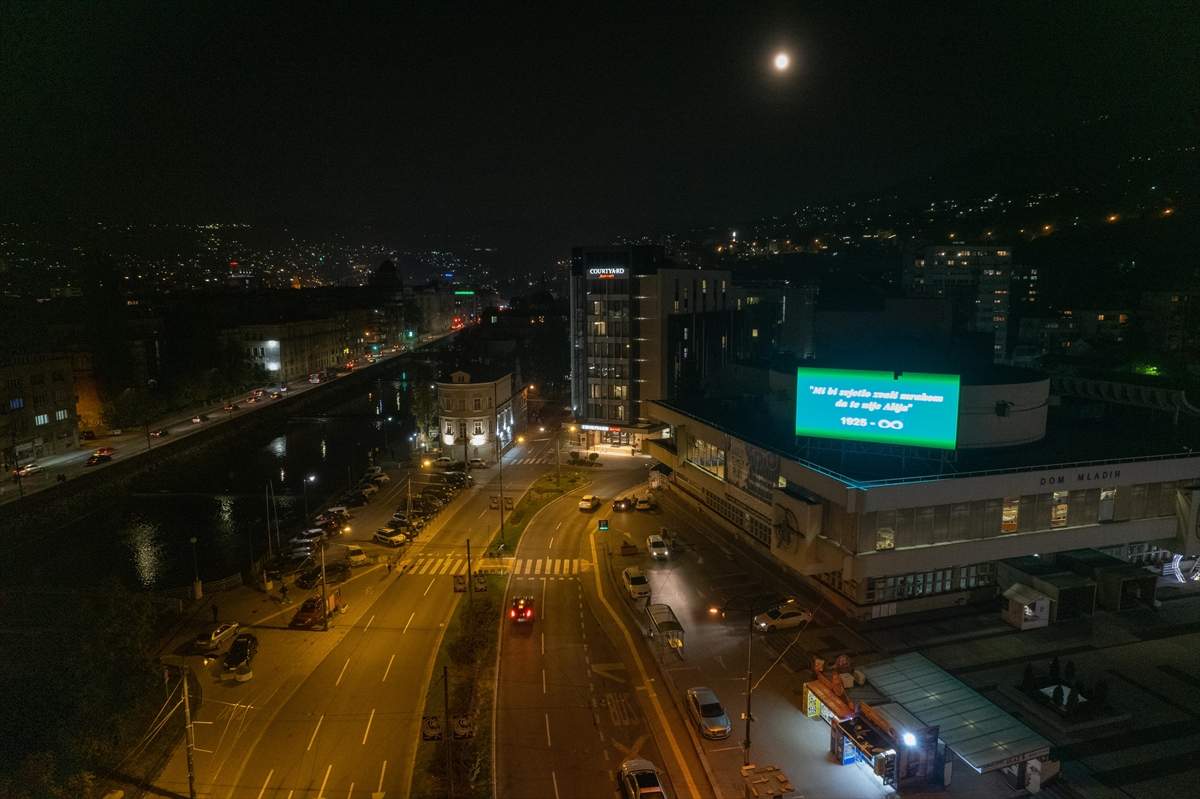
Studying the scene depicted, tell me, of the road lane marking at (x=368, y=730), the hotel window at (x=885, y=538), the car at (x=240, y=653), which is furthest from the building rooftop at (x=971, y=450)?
the car at (x=240, y=653)

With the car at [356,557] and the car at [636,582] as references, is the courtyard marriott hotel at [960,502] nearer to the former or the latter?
the car at [636,582]

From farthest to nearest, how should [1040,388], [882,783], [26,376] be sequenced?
1. [26,376]
2. [1040,388]
3. [882,783]

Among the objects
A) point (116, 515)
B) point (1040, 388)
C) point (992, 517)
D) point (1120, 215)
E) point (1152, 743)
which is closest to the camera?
point (1152, 743)

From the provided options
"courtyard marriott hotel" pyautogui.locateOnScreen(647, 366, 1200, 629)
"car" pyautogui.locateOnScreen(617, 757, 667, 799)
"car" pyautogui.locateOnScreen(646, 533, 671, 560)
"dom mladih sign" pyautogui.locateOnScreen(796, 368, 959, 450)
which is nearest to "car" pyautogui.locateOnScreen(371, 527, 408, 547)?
"car" pyautogui.locateOnScreen(646, 533, 671, 560)

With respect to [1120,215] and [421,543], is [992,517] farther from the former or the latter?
[1120,215]

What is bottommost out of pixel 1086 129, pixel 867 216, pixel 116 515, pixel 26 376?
pixel 116 515

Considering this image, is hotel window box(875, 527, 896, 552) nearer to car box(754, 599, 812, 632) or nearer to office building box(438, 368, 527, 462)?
car box(754, 599, 812, 632)

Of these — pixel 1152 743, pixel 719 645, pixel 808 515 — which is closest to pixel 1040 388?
pixel 808 515
